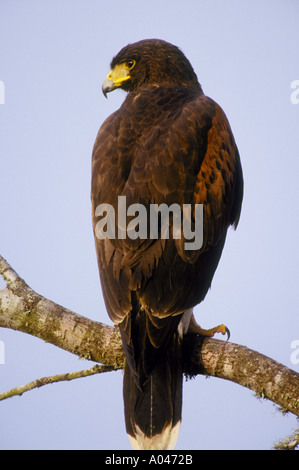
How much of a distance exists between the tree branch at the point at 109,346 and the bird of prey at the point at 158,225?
10.5 inches

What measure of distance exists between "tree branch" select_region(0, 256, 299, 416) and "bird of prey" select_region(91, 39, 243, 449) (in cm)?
27

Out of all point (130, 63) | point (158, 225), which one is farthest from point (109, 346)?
point (130, 63)

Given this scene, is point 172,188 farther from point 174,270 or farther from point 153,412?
point 153,412

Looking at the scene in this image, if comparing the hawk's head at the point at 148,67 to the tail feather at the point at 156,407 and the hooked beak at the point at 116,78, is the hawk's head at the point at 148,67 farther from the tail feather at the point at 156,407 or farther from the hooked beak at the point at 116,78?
the tail feather at the point at 156,407

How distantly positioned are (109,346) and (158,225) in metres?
0.98

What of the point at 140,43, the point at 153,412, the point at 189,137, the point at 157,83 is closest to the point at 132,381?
the point at 153,412

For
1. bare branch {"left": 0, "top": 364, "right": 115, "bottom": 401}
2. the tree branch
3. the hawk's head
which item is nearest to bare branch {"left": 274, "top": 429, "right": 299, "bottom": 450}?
the tree branch

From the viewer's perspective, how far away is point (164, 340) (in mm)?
4277

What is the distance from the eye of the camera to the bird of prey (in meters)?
4.30

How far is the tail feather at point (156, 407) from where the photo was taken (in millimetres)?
4301

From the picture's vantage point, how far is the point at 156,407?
4305 millimetres

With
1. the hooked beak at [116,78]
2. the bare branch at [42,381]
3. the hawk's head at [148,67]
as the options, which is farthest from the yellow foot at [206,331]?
the hooked beak at [116,78]

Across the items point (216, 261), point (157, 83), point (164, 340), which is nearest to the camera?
point (164, 340)

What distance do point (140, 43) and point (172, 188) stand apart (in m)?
2.22
